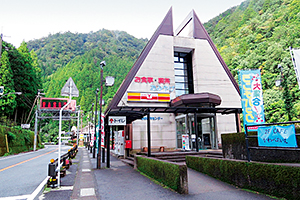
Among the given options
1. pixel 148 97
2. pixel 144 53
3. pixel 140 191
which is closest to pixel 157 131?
pixel 148 97

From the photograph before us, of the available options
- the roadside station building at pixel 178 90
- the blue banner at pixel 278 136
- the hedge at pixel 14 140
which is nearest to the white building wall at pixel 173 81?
the roadside station building at pixel 178 90

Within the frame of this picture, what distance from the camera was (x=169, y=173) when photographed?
264 inches

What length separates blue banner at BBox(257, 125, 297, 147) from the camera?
5043 mm

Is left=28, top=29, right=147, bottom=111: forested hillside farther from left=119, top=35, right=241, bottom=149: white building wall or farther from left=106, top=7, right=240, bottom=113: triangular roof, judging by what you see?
left=119, top=35, right=241, bottom=149: white building wall

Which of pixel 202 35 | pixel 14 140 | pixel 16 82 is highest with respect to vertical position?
pixel 202 35

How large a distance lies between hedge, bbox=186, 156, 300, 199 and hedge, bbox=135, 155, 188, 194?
1.96 m

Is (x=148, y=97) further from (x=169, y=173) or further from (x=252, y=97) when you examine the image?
(x=169, y=173)

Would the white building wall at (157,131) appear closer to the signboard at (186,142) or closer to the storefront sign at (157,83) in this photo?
the signboard at (186,142)

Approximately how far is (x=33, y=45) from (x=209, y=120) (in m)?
151

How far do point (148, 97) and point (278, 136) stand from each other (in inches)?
543

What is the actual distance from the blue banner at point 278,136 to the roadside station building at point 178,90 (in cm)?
1036

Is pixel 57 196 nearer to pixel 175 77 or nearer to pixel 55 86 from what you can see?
pixel 175 77

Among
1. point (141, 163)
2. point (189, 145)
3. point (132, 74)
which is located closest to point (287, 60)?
point (189, 145)

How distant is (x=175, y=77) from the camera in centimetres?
2083
